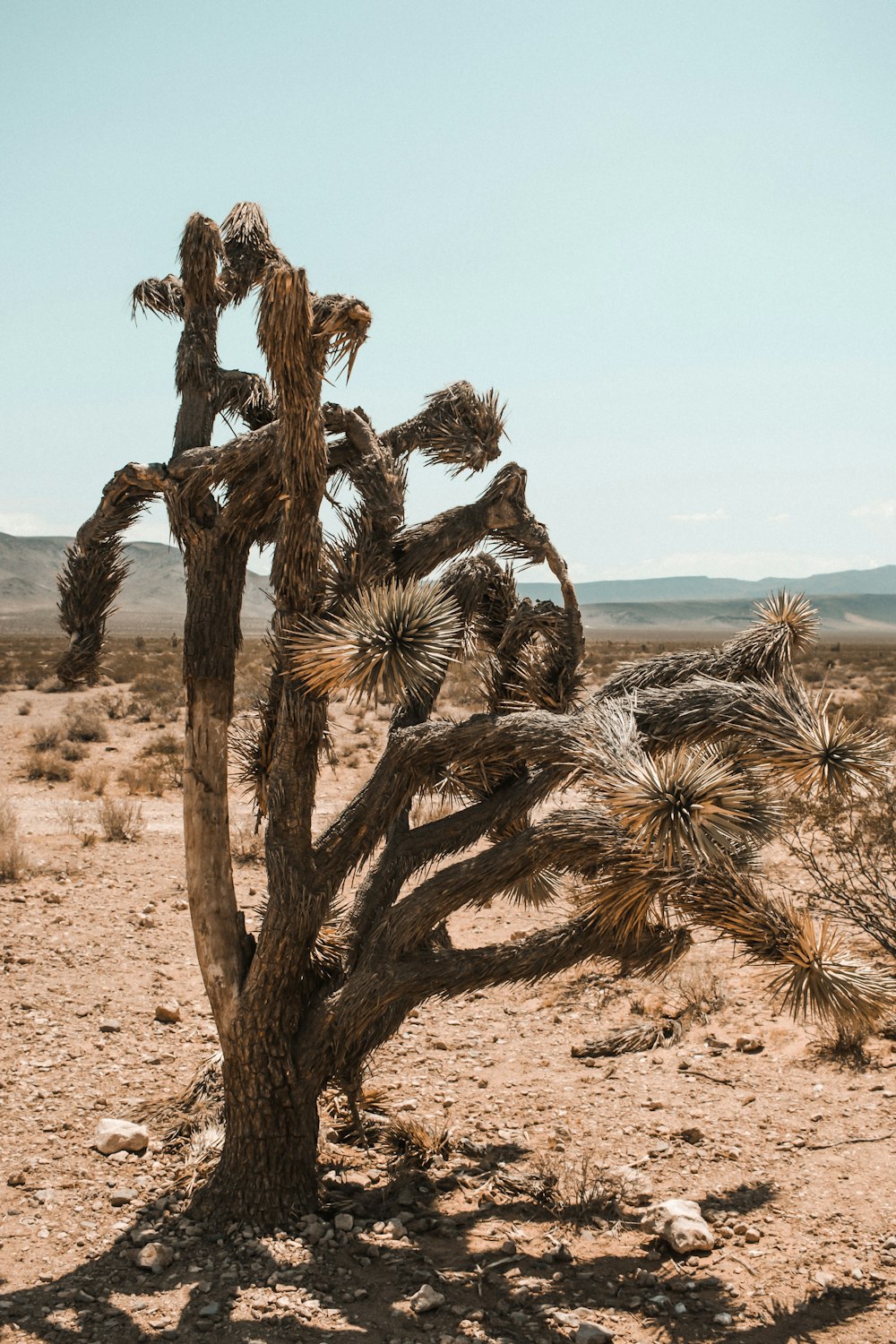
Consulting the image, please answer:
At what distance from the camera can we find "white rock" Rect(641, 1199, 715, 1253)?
185 inches

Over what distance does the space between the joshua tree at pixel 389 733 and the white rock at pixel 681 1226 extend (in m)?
1.11

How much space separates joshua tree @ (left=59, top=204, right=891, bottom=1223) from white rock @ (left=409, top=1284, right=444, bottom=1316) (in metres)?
0.96

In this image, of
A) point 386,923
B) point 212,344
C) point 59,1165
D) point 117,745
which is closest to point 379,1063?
point 59,1165

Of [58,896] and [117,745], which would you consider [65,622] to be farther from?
[117,745]

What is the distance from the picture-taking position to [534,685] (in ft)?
18.2

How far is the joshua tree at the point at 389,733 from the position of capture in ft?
13.4

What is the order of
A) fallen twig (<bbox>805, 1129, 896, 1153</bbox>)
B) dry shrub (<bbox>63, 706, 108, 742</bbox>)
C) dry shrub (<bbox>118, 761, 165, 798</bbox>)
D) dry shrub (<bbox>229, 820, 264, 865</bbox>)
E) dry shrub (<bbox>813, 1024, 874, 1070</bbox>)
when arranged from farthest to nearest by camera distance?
dry shrub (<bbox>63, 706, 108, 742</bbox>), dry shrub (<bbox>118, 761, 165, 798</bbox>), dry shrub (<bbox>229, 820, 264, 865</bbox>), dry shrub (<bbox>813, 1024, 874, 1070</bbox>), fallen twig (<bbox>805, 1129, 896, 1153</bbox>)

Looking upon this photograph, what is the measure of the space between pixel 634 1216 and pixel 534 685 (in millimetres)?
2647

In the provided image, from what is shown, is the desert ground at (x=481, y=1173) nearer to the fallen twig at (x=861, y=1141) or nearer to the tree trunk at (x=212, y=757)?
the fallen twig at (x=861, y=1141)

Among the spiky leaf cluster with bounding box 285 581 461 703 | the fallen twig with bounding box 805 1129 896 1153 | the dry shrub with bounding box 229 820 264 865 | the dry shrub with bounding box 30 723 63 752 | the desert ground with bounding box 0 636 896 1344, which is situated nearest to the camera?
the spiky leaf cluster with bounding box 285 581 461 703

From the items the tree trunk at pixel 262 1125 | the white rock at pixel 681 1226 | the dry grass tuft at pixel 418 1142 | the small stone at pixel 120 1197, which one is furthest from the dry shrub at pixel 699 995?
the small stone at pixel 120 1197

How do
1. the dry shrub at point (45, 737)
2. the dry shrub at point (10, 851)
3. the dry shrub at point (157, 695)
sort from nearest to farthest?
the dry shrub at point (10, 851)
the dry shrub at point (45, 737)
the dry shrub at point (157, 695)

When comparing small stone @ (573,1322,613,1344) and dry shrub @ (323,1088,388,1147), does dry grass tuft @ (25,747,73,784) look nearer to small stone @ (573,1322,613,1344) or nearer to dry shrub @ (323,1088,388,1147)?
dry shrub @ (323,1088,388,1147)

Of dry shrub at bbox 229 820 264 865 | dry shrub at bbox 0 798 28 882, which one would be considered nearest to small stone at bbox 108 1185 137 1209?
dry shrub at bbox 229 820 264 865
